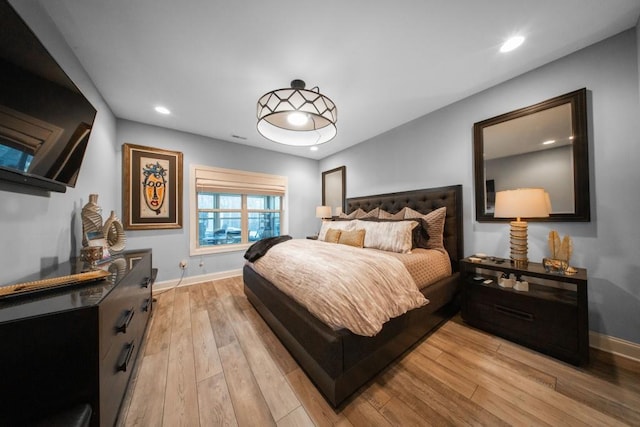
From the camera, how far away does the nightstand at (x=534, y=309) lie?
1.45 m

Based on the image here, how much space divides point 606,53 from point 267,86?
9.71 ft

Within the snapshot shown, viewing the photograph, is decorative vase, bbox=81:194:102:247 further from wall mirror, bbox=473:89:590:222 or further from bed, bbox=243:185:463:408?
wall mirror, bbox=473:89:590:222

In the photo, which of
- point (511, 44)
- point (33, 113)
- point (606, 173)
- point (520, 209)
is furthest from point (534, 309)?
point (33, 113)

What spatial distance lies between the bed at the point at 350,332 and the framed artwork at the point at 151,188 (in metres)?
1.74

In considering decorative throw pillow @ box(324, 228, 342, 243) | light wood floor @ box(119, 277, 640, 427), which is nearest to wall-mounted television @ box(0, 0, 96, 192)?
light wood floor @ box(119, 277, 640, 427)

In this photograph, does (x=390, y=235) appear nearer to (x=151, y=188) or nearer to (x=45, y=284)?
(x=45, y=284)

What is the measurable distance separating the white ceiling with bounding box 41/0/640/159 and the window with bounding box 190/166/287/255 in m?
1.35

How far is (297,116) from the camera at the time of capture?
170 cm

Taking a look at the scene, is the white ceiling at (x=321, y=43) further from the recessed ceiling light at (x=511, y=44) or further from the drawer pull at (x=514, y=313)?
the drawer pull at (x=514, y=313)

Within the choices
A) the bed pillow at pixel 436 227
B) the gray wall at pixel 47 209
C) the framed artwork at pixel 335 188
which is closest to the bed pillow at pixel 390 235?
the bed pillow at pixel 436 227

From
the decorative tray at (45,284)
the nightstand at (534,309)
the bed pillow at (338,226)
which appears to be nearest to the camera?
the decorative tray at (45,284)

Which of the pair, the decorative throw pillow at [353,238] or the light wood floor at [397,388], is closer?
the light wood floor at [397,388]

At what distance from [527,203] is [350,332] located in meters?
1.79

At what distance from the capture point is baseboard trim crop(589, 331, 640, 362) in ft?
4.93
